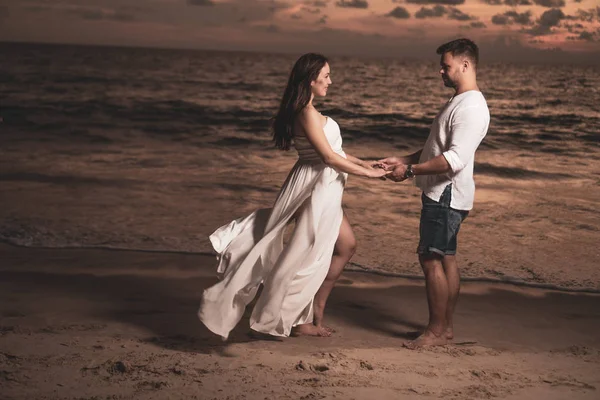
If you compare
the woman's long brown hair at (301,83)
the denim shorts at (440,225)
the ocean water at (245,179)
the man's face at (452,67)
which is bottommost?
the ocean water at (245,179)

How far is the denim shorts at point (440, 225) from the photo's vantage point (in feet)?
15.4

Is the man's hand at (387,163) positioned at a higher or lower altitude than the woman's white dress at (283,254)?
higher

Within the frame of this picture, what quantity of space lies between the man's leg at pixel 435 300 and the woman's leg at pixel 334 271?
48cm

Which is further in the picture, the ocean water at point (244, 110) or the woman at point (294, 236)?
the ocean water at point (244, 110)

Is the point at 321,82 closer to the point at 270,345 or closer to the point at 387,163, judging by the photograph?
the point at 387,163

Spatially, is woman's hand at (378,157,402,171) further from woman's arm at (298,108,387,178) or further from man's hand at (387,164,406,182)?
woman's arm at (298,108,387,178)

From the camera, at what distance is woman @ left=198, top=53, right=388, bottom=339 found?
181 inches

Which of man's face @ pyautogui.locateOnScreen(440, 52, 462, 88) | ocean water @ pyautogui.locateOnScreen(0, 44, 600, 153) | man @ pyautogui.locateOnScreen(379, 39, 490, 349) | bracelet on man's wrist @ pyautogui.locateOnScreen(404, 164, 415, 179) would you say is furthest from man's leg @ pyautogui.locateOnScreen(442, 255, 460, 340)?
ocean water @ pyautogui.locateOnScreen(0, 44, 600, 153)

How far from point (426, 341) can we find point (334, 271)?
76 cm

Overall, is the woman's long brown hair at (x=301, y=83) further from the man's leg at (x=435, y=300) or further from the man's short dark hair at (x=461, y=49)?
the man's leg at (x=435, y=300)

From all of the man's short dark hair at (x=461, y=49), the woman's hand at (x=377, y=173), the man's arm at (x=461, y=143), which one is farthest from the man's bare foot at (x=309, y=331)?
the man's short dark hair at (x=461, y=49)

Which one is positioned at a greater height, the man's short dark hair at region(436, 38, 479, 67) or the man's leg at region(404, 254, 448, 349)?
the man's short dark hair at region(436, 38, 479, 67)

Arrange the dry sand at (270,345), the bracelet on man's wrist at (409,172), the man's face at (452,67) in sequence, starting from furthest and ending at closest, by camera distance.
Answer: the bracelet on man's wrist at (409,172)
the man's face at (452,67)
the dry sand at (270,345)

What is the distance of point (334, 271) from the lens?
4992 mm
